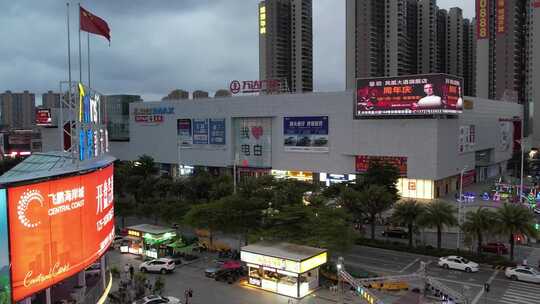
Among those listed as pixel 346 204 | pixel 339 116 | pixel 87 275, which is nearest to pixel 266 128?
pixel 339 116

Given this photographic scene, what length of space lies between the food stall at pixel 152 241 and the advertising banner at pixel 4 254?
31697 millimetres

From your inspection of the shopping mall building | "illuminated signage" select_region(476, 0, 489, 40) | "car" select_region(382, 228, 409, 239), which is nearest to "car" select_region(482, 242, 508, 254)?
"car" select_region(382, 228, 409, 239)

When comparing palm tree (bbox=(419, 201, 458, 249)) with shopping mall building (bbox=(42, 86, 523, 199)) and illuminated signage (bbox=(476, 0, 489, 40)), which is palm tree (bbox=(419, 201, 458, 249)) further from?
illuminated signage (bbox=(476, 0, 489, 40))

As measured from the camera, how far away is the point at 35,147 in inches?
5915

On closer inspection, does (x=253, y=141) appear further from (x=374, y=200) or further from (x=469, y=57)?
(x=469, y=57)

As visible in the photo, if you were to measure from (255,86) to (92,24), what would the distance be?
2490 inches

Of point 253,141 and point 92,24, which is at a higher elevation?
point 92,24

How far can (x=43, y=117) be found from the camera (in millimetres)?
116250

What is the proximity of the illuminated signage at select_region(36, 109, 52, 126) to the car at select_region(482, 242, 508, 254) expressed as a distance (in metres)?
103

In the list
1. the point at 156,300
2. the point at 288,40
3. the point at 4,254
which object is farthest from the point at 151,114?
the point at 4,254

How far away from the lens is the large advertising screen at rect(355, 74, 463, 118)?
230 ft

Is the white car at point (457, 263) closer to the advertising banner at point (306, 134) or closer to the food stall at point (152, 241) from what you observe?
the food stall at point (152, 241)

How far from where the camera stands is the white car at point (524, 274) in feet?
127

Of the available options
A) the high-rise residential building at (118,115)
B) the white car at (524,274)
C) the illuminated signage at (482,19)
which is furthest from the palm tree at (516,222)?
the illuminated signage at (482,19)
